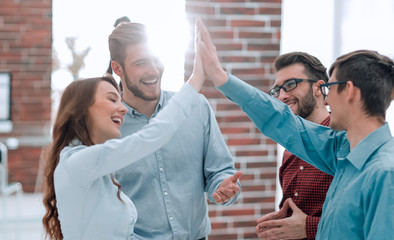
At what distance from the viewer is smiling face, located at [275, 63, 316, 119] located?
1822 mm

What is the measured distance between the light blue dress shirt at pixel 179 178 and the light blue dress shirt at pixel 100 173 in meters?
0.32

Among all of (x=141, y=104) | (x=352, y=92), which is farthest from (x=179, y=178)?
(x=352, y=92)

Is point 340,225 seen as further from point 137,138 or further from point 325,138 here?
point 137,138

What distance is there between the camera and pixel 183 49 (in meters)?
2.74

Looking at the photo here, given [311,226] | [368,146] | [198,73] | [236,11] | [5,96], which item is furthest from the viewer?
[5,96]

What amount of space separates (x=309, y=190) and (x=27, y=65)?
4.11 meters

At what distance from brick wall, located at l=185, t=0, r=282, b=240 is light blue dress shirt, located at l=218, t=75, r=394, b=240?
3.95ft

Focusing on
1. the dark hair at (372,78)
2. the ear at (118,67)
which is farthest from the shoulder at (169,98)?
the dark hair at (372,78)

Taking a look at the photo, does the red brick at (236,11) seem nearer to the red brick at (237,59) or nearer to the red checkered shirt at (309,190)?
the red brick at (237,59)

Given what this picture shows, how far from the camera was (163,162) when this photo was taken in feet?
5.68

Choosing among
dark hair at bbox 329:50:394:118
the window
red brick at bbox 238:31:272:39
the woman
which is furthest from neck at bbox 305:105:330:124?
the window

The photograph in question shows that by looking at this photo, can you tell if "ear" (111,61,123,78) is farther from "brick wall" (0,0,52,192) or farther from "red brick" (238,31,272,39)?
"brick wall" (0,0,52,192)

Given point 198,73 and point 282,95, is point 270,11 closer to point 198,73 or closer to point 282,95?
point 282,95

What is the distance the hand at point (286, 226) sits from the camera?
160 cm
